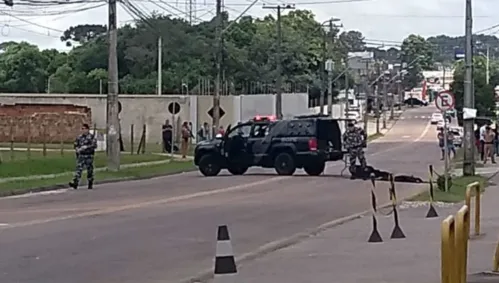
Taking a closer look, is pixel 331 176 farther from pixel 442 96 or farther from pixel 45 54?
pixel 45 54

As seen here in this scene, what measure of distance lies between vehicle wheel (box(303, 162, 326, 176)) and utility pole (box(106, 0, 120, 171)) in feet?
21.9

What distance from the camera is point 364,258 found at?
14.8 meters

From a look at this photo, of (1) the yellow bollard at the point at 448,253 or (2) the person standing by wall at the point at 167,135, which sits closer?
(1) the yellow bollard at the point at 448,253

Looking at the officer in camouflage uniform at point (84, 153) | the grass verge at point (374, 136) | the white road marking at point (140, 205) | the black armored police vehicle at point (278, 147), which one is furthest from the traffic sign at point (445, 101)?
the grass verge at point (374, 136)

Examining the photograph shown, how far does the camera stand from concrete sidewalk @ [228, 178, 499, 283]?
42.2 ft

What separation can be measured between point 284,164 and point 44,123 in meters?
26.0

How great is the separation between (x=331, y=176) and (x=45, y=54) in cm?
7609

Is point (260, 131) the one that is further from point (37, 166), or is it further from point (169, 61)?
point (169, 61)

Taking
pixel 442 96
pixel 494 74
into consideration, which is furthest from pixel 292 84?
pixel 442 96

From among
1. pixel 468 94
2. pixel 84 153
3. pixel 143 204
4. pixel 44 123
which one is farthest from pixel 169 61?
pixel 143 204

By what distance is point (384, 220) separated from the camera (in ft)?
69.9

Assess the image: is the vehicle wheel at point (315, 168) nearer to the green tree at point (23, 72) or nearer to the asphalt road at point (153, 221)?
the asphalt road at point (153, 221)

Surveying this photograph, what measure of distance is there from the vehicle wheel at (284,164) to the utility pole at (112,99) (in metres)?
5.65

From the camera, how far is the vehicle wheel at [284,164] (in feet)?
127
